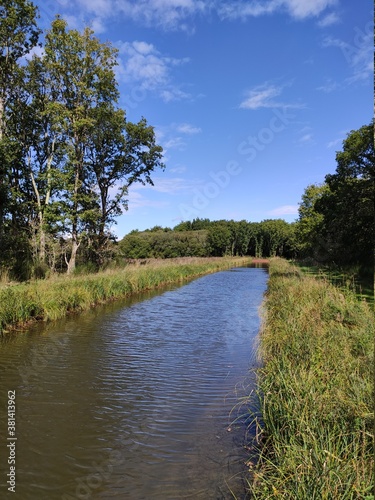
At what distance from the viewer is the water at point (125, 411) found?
12.4ft

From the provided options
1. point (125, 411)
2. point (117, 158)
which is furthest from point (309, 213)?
point (125, 411)

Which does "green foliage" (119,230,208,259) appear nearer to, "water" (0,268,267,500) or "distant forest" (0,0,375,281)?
"distant forest" (0,0,375,281)

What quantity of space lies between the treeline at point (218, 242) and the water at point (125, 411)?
67970mm

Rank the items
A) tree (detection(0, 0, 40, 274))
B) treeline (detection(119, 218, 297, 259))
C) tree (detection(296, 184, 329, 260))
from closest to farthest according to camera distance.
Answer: tree (detection(0, 0, 40, 274))
tree (detection(296, 184, 329, 260))
treeline (detection(119, 218, 297, 259))

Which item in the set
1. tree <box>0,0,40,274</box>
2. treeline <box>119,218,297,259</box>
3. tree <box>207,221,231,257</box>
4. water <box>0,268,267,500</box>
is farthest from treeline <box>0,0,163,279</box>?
tree <box>207,221,231,257</box>

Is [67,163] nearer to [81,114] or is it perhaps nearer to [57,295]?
[81,114]

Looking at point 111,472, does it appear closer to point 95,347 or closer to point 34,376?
point 34,376

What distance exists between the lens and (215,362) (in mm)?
8008

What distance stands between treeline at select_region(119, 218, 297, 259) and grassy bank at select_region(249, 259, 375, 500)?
7137 centimetres

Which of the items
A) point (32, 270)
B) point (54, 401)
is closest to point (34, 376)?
point (54, 401)

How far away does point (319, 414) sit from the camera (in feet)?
12.3

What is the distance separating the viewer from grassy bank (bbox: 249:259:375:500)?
2793mm

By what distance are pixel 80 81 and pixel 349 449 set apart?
2286 cm

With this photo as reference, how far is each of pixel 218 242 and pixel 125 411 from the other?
277ft
